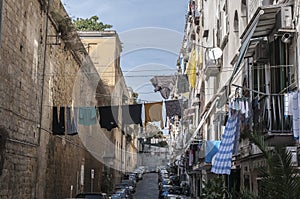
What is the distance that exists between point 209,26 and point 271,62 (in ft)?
52.3

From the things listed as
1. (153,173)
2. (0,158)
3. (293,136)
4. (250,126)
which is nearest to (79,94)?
(0,158)

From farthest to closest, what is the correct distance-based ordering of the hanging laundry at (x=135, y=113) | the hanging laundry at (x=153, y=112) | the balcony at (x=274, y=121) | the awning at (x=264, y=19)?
the hanging laundry at (x=135, y=113) < the hanging laundry at (x=153, y=112) < the awning at (x=264, y=19) < the balcony at (x=274, y=121)

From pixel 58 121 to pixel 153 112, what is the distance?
4332mm

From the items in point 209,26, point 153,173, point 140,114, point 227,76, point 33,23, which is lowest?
point 153,173

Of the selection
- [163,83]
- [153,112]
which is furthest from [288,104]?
[163,83]

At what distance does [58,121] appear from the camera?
21.5 metres

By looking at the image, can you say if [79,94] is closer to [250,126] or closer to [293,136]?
[250,126]

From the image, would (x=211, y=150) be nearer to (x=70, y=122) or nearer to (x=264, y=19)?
(x=70, y=122)

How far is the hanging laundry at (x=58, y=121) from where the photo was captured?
70.2 feet

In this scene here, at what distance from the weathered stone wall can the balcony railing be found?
763 centimetres

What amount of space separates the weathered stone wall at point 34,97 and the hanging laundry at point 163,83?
15.5 ft

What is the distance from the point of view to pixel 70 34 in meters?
24.4

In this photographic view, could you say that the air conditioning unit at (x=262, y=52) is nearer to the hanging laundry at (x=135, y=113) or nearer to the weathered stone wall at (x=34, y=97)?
the weathered stone wall at (x=34, y=97)

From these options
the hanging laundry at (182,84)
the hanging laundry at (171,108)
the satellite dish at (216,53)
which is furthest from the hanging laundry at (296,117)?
the hanging laundry at (182,84)
